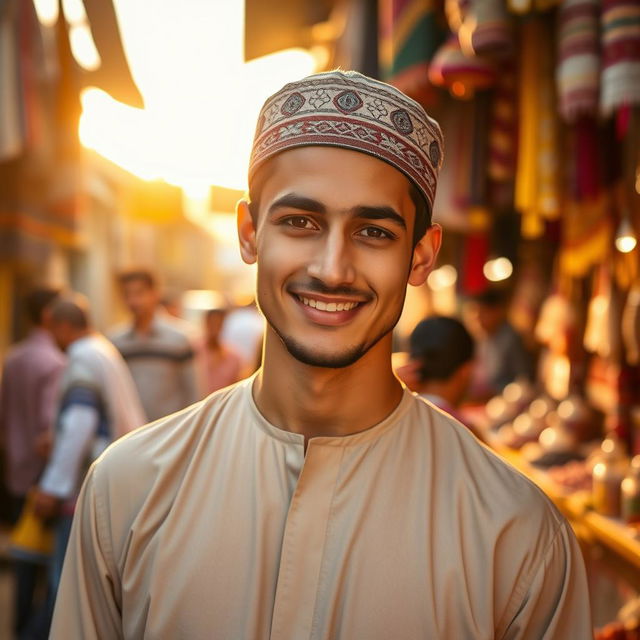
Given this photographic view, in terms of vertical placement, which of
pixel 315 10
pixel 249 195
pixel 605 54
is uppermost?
pixel 315 10

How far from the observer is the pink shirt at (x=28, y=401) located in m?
5.07

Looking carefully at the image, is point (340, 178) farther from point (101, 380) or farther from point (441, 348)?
point (101, 380)

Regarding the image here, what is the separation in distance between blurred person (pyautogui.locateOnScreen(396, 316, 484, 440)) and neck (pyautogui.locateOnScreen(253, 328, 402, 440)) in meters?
1.49

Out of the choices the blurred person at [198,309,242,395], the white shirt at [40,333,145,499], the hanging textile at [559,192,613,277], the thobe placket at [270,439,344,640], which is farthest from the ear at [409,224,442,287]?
A: the blurred person at [198,309,242,395]

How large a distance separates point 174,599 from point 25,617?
3.32 meters

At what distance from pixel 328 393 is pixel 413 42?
2453mm

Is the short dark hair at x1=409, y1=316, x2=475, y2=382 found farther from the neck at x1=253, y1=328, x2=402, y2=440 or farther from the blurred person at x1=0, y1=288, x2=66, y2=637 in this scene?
the blurred person at x1=0, y1=288, x2=66, y2=637

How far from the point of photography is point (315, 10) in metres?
5.27

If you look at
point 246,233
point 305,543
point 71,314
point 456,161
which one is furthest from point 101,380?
point 305,543

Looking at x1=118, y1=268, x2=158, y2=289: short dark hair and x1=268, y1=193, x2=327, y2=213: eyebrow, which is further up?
x1=268, y1=193, x2=327, y2=213: eyebrow

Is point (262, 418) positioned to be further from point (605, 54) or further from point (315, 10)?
point (315, 10)

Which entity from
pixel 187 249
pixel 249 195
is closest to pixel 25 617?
pixel 249 195

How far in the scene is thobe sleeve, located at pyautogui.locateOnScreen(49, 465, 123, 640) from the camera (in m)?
1.56

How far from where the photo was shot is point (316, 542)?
149 centimetres
